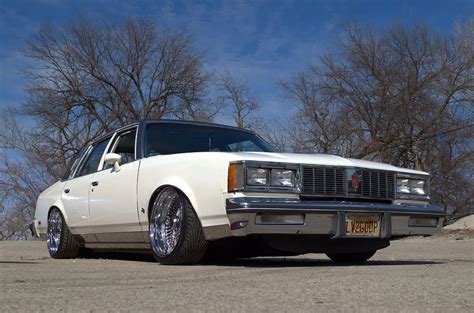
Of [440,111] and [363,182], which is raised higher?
[440,111]

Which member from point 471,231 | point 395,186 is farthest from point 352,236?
point 471,231

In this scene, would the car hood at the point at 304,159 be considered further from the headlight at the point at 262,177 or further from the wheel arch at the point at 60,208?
the wheel arch at the point at 60,208

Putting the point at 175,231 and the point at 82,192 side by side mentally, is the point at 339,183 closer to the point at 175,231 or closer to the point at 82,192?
the point at 175,231

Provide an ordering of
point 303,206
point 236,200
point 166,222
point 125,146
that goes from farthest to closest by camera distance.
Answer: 1. point 125,146
2. point 166,222
3. point 303,206
4. point 236,200

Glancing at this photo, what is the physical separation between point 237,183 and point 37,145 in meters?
25.9

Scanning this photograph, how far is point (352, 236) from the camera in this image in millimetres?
5520

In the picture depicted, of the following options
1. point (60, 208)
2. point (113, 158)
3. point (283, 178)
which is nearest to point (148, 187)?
point (113, 158)

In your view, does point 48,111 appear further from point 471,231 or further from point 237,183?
point 237,183

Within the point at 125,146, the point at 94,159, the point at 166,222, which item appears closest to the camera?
the point at 166,222

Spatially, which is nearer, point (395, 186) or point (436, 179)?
point (395, 186)

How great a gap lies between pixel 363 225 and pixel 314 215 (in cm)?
55

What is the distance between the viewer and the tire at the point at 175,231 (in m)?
5.47

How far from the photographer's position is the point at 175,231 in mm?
5715

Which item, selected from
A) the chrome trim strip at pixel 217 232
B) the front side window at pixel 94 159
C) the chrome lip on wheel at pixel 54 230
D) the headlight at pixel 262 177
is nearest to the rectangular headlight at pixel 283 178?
the headlight at pixel 262 177
